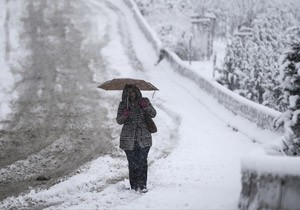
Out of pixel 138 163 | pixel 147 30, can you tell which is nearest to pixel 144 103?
pixel 138 163

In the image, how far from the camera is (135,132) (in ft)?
24.4

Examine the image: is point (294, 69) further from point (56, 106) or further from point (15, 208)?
point (56, 106)

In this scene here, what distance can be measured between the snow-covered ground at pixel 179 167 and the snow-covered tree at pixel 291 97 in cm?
102

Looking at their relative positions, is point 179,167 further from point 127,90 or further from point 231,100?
point 231,100

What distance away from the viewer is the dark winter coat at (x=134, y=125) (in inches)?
291

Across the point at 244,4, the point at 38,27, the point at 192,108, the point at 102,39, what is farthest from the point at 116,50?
the point at 244,4

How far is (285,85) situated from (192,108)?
7182mm

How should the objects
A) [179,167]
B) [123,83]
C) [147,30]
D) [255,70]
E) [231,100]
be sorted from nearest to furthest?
[123,83], [179,167], [231,100], [255,70], [147,30]

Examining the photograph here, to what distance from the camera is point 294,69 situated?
23.2 feet

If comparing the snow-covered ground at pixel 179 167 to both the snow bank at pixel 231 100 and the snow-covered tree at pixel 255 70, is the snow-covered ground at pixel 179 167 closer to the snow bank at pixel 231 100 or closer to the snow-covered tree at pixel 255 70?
the snow bank at pixel 231 100

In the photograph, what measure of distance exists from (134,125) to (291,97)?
2447mm

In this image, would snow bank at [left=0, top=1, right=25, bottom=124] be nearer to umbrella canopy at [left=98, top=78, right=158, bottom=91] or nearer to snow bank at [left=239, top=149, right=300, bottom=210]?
umbrella canopy at [left=98, top=78, right=158, bottom=91]

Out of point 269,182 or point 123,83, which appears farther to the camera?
point 123,83

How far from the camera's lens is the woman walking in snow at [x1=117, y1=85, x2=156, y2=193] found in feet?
24.3
